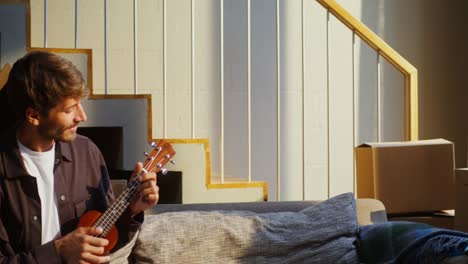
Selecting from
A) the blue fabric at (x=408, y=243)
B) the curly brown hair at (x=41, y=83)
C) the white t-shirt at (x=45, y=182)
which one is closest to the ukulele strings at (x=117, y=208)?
the white t-shirt at (x=45, y=182)

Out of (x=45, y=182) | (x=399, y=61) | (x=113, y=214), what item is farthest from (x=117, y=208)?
(x=399, y=61)

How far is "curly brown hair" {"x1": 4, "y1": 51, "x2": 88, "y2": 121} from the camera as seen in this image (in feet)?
6.29

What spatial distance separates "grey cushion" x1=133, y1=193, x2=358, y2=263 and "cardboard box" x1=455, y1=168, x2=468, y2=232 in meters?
0.83

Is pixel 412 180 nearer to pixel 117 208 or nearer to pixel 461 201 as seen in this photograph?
pixel 461 201

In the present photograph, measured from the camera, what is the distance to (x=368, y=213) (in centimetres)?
256

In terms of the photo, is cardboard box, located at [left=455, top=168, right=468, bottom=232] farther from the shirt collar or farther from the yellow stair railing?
the shirt collar

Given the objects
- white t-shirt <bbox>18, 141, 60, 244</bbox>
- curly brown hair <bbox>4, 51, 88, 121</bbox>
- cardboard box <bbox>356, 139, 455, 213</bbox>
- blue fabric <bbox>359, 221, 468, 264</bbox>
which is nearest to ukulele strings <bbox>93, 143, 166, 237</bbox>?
white t-shirt <bbox>18, 141, 60, 244</bbox>

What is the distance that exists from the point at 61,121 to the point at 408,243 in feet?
3.43

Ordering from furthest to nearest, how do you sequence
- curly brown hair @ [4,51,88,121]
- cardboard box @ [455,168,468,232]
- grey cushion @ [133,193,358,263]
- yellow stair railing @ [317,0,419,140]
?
yellow stair railing @ [317,0,419,140] → cardboard box @ [455,168,468,232] → grey cushion @ [133,193,358,263] → curly brown hair @ [4,51,88,121]

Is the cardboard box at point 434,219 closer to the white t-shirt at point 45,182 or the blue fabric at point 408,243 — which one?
the blue fabric at point 408,243

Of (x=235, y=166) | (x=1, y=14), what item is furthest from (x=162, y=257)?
(x=235, y=166)

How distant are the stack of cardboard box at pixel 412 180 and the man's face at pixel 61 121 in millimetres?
1524

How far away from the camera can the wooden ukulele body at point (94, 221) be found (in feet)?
6.56

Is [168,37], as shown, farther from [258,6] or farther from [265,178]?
[265,178]
